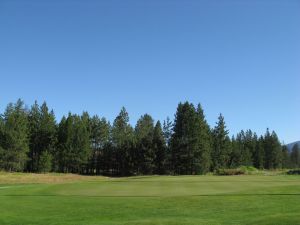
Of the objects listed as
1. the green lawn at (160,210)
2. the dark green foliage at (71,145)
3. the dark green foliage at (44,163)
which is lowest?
the green lawn at (160,210)

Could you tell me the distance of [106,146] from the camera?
4855 inches

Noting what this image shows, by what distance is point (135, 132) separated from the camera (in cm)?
13775

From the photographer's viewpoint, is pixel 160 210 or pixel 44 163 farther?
pixel 44 163

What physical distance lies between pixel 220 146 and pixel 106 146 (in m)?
34.4

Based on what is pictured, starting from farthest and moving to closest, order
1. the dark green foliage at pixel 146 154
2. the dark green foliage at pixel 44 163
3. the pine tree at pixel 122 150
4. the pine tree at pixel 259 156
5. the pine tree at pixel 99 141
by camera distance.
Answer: the pine tree at pixel 259 156 → the pine tree at pixel 99 141 → the pine tree at pixel 122 150 → the dark green foliage at pixel 146 154 → the dark green foliage at pixel 44 163

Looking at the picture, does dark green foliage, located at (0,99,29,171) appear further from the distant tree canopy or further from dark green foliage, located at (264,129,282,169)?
dark green foliage, located at (264,129,282,169)

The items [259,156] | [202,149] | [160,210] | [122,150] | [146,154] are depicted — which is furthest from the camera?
[259,156]

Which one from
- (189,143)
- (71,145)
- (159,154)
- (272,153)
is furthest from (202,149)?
(272,153)

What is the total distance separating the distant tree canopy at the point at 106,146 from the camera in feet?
305

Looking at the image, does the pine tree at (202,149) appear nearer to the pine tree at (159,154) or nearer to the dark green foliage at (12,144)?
the pine tree at (159,154)

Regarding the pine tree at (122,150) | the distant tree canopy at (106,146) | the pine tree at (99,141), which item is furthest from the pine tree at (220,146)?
the pine tree at (99,141)

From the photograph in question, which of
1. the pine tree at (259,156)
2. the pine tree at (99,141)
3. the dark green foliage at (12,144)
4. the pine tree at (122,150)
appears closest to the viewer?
the dark green foliage at (12,144)

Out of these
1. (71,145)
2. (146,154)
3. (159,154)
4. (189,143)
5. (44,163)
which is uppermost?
(189,143)

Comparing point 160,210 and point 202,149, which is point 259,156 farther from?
point 160,210
